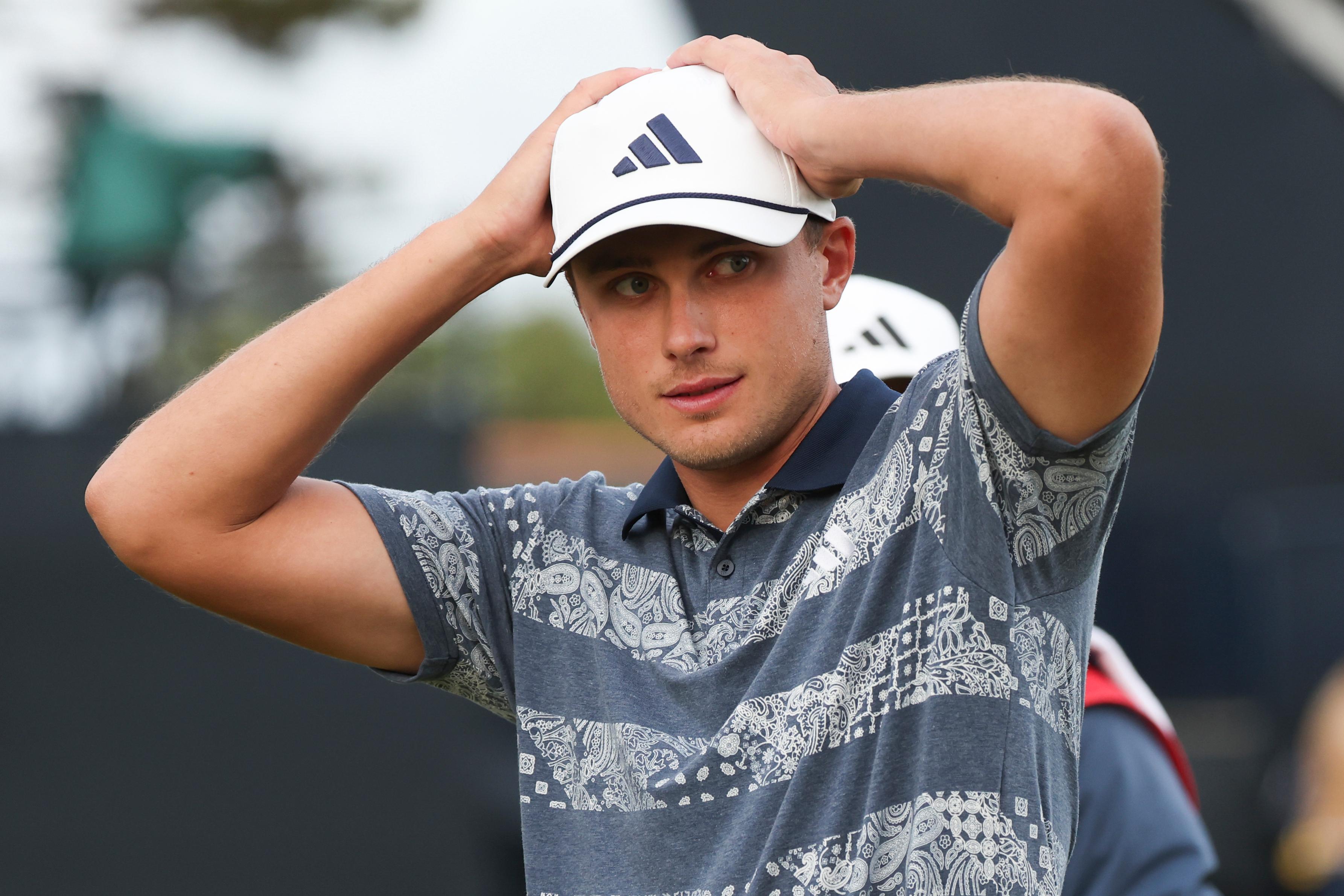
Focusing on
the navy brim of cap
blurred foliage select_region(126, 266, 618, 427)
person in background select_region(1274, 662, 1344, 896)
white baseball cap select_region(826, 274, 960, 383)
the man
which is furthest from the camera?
blurred foliage select_region(126, 266, 618, 427)

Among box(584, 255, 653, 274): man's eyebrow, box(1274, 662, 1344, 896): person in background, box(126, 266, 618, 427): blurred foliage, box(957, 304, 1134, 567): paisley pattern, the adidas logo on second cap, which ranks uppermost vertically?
box(126, 266, 618, 427): blurred foliage

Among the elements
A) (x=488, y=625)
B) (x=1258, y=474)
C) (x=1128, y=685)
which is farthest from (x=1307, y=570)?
A: (x=488, y=625)

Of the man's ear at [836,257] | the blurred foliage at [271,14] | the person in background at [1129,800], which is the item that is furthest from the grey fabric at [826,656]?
the blurred foliage at [271,14]

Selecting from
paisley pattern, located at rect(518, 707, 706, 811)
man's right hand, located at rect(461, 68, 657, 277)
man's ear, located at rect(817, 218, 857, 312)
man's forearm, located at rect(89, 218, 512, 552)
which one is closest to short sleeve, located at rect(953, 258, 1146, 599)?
man's ear, located at rect(817, 218, 857, 312)

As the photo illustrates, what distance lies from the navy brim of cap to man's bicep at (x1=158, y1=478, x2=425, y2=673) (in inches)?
22.3

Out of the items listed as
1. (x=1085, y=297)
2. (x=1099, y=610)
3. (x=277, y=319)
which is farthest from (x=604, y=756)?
(x=1099, y=610)

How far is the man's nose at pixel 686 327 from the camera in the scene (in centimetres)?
180

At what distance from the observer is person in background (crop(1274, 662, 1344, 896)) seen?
5145 millimetres

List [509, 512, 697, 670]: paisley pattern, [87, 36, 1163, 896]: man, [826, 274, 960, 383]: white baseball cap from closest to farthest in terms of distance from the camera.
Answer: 1. [87, 36, 1163, 896]: man
2. [509, 512, 697, 670]: paisley pattern
3. [826, 274, 960, 383]: white baseball cap

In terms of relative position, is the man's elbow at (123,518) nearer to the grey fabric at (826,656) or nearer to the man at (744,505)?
the man at (744,505)

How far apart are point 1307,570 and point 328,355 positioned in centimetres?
578

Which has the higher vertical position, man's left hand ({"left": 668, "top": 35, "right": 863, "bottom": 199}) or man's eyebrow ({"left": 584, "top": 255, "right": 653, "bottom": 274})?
man's left hand ({"left": 668, "top": 35, "right": 863, "bottom": 199})

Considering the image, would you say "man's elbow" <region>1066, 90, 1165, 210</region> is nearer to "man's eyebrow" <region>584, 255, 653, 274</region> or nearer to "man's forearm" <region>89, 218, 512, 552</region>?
"man's eyebrow" <region>584, 255, 653, 274</region>

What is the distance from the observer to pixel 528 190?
6.55 ft
